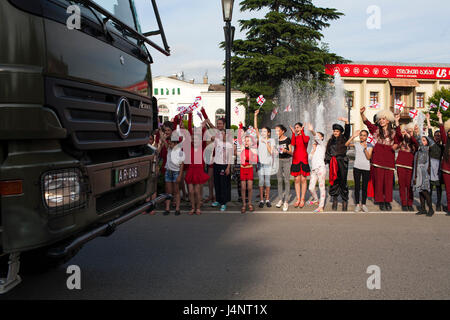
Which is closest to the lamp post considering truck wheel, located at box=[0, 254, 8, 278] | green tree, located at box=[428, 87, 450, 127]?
truck wheel, located at box=[0, 254, 8, 278]

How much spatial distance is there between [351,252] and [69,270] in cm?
344

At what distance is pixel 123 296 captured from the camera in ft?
11.3

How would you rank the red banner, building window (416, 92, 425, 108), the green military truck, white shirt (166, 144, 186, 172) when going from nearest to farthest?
1. the green military truck
2. white shirt (166, 144, 186, 172)
3. the red banner
4. building window (416, 92, 425, 108)

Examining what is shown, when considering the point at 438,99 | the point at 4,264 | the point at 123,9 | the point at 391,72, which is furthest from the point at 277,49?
the point at 4,264

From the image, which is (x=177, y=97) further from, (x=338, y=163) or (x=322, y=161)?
(x=338, y=163)

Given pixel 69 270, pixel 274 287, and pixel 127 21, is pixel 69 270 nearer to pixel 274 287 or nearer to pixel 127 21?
pixel 274 287

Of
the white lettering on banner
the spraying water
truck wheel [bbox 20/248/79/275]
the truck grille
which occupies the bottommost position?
truck wheel [bbox 20/248/79/275]

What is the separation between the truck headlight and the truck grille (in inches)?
9.9

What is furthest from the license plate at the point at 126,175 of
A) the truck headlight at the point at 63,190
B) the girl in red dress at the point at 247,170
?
the girl in red dress at the point at 247,170

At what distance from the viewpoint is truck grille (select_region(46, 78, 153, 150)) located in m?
2.57

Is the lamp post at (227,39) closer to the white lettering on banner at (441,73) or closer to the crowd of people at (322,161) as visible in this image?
the crowd of people at (322,161)

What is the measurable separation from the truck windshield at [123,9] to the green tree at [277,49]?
91.4ft

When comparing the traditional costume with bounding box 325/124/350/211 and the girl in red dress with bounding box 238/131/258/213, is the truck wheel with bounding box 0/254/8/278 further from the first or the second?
the traditional costume with bounding box 325/124/350/211
